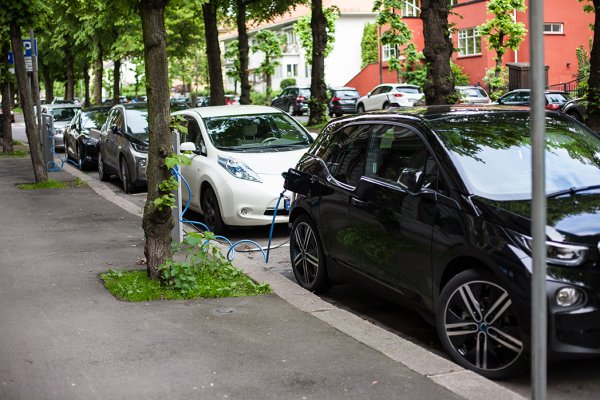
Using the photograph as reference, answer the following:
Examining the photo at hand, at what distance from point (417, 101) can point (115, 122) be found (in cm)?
2419

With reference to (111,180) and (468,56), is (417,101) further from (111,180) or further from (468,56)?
(111,180)

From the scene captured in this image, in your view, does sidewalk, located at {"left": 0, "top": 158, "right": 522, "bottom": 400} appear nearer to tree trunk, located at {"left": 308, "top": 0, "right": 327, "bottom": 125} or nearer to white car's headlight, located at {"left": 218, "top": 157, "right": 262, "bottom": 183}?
white car's headlight, located at {"left": 218, "top": 157, "right": 262, "bottom": 183}

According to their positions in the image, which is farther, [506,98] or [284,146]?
[506,98]

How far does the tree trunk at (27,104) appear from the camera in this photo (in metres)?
16.7

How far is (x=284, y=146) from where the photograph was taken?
1212cm

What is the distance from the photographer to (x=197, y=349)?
594 cm

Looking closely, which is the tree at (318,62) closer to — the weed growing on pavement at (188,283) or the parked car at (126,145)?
the parked car at (126,145)

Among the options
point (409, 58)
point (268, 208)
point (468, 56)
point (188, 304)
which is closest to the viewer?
point (188, 304)

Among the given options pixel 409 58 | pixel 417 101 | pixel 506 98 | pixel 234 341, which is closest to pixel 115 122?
pixel 234 341

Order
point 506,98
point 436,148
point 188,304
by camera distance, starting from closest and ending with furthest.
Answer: point 436,148, point 188,304, point 506,98

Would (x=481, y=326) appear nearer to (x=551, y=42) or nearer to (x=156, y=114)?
(x=156, y=114)

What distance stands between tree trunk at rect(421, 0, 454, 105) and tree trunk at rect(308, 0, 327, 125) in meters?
14.9

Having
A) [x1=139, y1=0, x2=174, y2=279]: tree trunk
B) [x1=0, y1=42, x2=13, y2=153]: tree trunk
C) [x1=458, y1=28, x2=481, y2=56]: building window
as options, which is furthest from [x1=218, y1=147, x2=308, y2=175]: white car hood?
[x1=458, y1=28, x2=481, y2=56]: building window

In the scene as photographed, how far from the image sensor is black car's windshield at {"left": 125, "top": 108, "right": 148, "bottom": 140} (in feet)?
54.9
